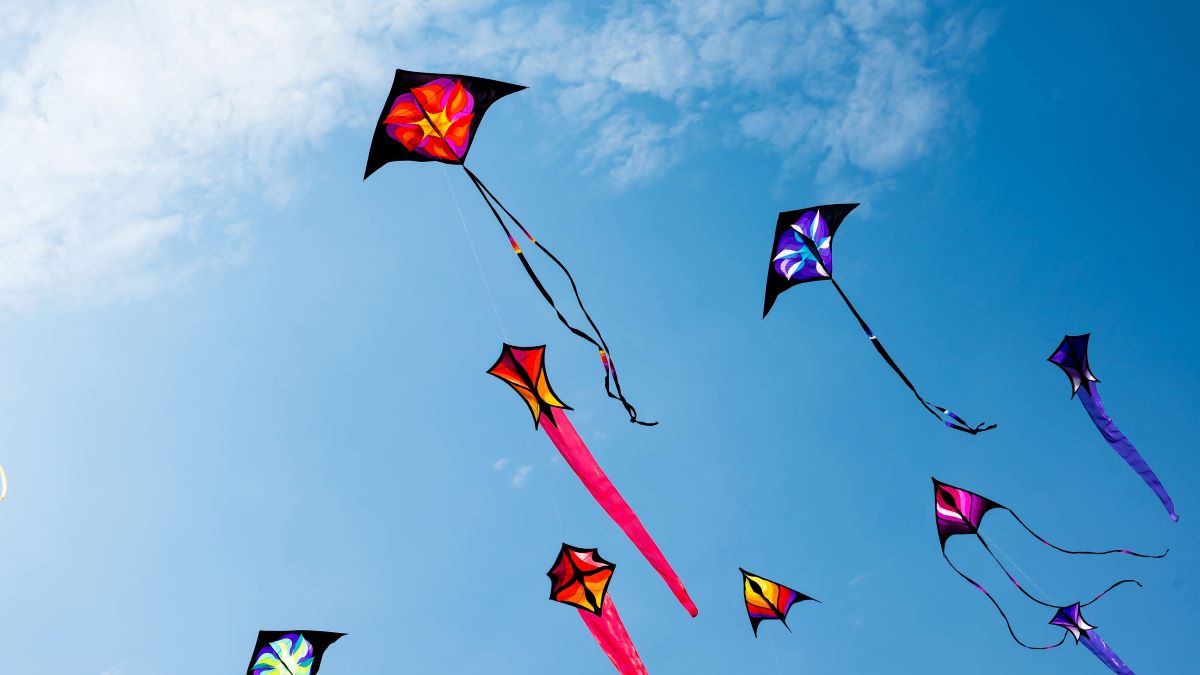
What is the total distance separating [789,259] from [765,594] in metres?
4.96

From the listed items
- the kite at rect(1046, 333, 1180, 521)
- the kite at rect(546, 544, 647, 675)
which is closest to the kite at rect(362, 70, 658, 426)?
the kite at rect(546, 544, 647, 675)

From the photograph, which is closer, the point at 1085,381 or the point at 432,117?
the point at 432,117

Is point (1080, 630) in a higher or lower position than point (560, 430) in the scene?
lower

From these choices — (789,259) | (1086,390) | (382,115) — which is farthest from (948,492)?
(382,115)

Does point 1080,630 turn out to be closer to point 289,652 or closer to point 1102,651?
point 1102,651

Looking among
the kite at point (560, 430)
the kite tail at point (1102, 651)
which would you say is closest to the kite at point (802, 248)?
the kite at point (560, 430)

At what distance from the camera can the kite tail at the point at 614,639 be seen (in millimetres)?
10234

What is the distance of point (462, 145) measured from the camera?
8.73 meters

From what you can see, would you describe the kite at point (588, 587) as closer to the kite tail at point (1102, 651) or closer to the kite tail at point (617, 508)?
the kite tail at point (617, 508)

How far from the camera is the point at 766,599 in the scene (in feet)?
40.1

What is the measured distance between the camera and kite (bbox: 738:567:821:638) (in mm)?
12078

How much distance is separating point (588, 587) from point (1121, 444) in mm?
7130

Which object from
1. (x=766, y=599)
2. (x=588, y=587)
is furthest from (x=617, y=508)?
(x=766, y=599)

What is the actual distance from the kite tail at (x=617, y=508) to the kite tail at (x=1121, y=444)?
6.13 meters
